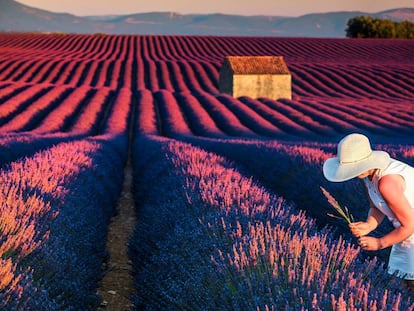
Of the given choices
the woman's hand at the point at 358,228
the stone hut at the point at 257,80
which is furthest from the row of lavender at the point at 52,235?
the stone hut at the point at 257,80

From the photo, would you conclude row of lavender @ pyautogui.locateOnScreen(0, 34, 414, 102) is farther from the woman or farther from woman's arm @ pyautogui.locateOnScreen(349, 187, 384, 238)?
the woman

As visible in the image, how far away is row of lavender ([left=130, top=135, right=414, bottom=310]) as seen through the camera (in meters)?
2.53

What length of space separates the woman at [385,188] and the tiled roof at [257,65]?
97.8 ft

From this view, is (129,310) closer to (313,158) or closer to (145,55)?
(313,158)

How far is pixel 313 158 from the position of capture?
307 inches

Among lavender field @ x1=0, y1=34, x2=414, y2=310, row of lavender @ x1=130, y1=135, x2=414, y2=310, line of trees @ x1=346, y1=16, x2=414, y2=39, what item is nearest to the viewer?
row of lavender @ x1=130, y1=135, x2=414, y2=310

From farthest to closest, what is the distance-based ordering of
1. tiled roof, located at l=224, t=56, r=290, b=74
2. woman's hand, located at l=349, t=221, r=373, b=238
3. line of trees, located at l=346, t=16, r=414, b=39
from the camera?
line of trees, located at l=346, t=16, r=414, b=39 < tiled roof, located at l=224, t=56, r=290, b=74 < woman's hand, located at l=349, t=221, r=373, b=238

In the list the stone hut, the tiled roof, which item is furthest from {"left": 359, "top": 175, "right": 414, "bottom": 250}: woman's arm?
the tiled roof

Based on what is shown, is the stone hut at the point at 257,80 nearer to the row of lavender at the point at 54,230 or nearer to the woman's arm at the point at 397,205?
the row of lavender at the point at 54,230

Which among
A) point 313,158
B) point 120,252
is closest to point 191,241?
point 120,252

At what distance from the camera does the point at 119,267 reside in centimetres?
633

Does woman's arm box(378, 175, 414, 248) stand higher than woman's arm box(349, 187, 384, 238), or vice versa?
woman's arm box(378, 175, 414, 248)

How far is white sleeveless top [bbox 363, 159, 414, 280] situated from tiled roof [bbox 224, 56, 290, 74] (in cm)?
2976

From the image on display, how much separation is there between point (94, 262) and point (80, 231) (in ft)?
1.21
